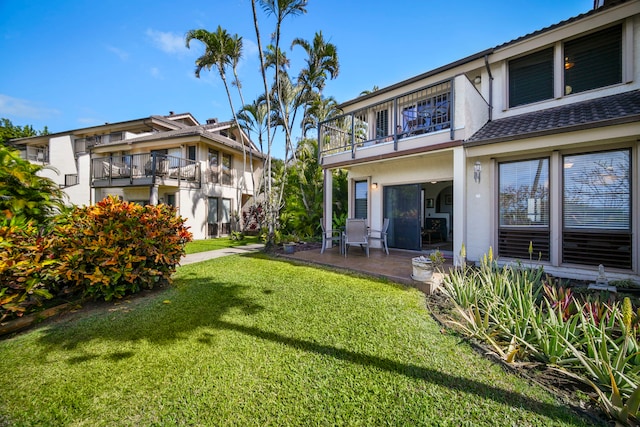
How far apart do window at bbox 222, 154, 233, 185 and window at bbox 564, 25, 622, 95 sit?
54.9 feet

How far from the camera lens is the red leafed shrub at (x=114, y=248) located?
4406 mm

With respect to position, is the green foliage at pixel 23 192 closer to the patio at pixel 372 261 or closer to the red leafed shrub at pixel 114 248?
the red leafed shrub at pixel 114 248

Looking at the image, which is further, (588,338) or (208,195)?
(208,195)

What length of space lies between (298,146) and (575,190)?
12171 mm

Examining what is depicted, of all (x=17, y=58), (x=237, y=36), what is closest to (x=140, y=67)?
(x=237, y=36)

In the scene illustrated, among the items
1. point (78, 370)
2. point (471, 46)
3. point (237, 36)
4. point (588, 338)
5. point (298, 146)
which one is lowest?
point (78, 370)

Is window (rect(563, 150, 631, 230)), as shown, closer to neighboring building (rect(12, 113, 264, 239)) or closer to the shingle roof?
the shingle roof

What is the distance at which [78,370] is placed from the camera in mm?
2836

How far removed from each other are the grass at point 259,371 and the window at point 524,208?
13.2 ft

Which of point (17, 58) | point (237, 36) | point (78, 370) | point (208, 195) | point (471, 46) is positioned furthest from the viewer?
point (208, 195)

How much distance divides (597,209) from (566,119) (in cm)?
210

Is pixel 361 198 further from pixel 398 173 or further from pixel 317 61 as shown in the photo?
pixel 317 61

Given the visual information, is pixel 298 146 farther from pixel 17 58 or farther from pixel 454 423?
pixel 17 58

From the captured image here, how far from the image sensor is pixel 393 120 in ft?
30.3
